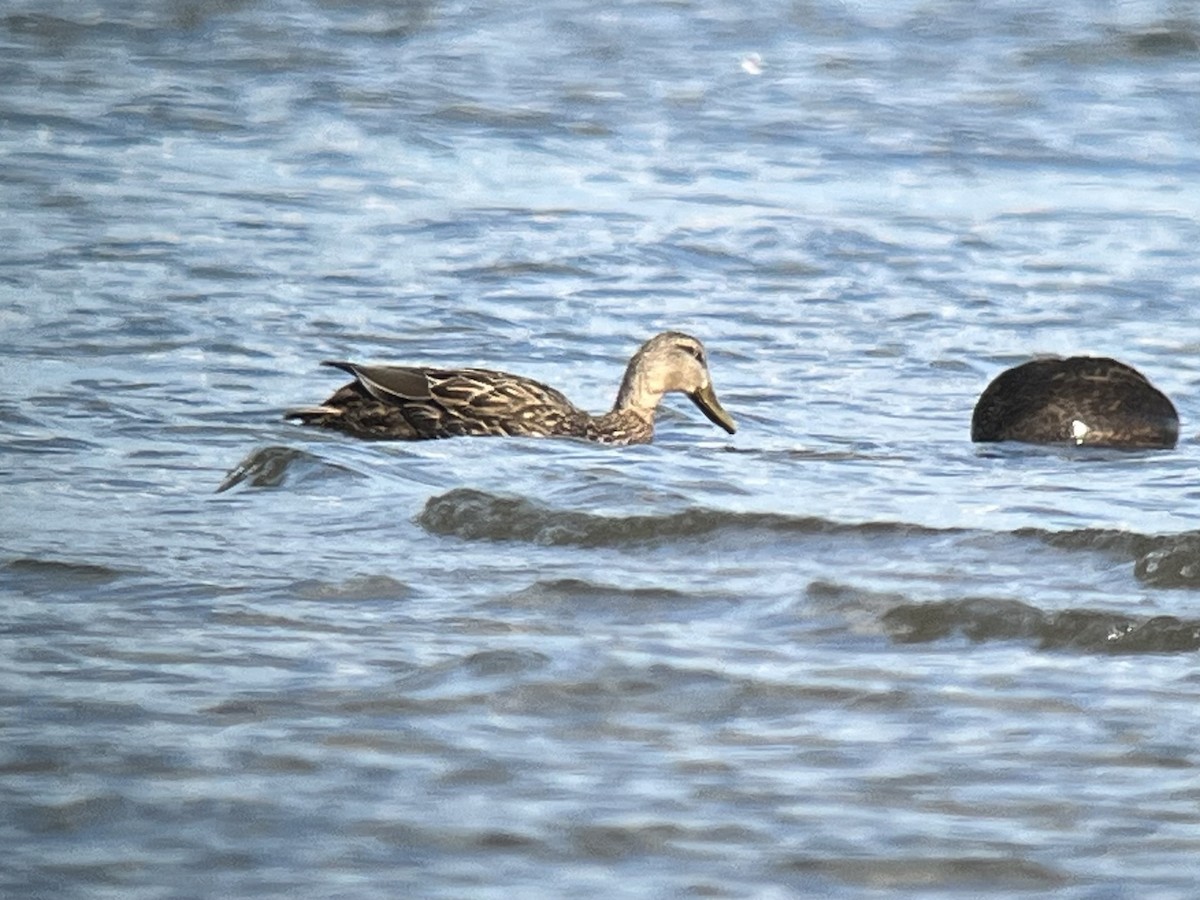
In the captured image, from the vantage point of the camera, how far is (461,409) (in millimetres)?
10273

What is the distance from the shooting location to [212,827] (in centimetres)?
546

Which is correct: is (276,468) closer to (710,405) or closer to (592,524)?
(592,524)

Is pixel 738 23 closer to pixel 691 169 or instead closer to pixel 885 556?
pixel 691 169

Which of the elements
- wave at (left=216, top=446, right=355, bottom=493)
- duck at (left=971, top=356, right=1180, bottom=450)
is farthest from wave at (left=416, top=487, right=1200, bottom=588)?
duck at (left=971, top=356, right=1180, bottom=450)

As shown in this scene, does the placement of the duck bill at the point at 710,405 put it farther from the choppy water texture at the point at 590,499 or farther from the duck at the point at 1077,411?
the duck at the point at 1077,411

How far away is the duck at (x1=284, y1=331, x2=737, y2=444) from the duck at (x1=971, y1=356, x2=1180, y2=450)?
1.03 meters

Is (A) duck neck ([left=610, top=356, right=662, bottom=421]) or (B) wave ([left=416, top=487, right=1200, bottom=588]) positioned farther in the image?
(A) duck neck ([left=610, top=356, right=662, bottom=421])

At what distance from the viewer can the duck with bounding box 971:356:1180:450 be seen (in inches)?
407

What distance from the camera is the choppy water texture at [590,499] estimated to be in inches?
220

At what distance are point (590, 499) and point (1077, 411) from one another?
2.46m

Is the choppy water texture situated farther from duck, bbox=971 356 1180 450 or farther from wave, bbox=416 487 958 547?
duck, bbox=971 356 1180 450

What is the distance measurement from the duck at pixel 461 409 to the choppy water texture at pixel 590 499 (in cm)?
18

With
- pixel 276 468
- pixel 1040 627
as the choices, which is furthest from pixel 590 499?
pixel 1040 627

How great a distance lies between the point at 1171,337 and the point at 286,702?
688 cm
